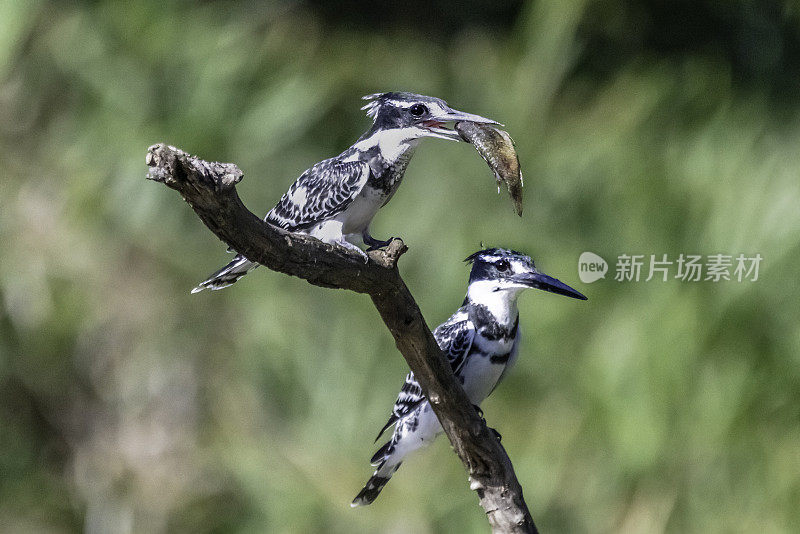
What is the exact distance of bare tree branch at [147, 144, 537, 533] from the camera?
85 cm

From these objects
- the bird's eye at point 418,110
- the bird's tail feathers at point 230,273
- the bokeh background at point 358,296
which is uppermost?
the bokeh background at point 358,296

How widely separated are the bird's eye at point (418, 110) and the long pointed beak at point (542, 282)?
26 cm

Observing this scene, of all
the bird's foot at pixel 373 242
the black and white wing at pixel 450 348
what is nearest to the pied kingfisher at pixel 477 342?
the black and white wing at pixel 450 348

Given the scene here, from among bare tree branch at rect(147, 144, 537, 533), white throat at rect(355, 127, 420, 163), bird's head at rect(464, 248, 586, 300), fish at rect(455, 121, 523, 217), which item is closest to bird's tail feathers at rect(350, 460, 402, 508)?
bare tree branch at rect(147, 144, 537, 533)

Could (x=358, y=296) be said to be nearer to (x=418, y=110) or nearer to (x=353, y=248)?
(x=353, y=248)

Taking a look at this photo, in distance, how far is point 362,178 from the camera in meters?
1.01

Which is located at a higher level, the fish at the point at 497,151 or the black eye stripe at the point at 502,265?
the black eye stripe at the point at 502,265

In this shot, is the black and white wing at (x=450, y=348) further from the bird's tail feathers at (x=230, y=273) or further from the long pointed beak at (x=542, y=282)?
the bird's tail feathers at (x=230, y=273)

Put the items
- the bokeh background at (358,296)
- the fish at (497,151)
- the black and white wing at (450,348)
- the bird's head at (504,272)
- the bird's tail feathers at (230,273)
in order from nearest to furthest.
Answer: the fish at (497,151) < the bird's tail feathers at (230,273) < the bird's head at (504,272) < the black and white wing at (450,348) < the bokeh background at (358,296)

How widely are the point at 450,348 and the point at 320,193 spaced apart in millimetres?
566

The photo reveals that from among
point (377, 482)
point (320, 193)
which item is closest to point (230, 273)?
point (320, 193)

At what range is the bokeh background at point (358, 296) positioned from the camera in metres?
3.06

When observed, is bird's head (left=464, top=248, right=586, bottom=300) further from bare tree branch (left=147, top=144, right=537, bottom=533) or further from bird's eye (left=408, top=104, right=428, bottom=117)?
bird's eye (left=408, top=104, right=428, bottom=117)

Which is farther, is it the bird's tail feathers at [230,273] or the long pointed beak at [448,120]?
the bird's tail feathers at [230,273]
